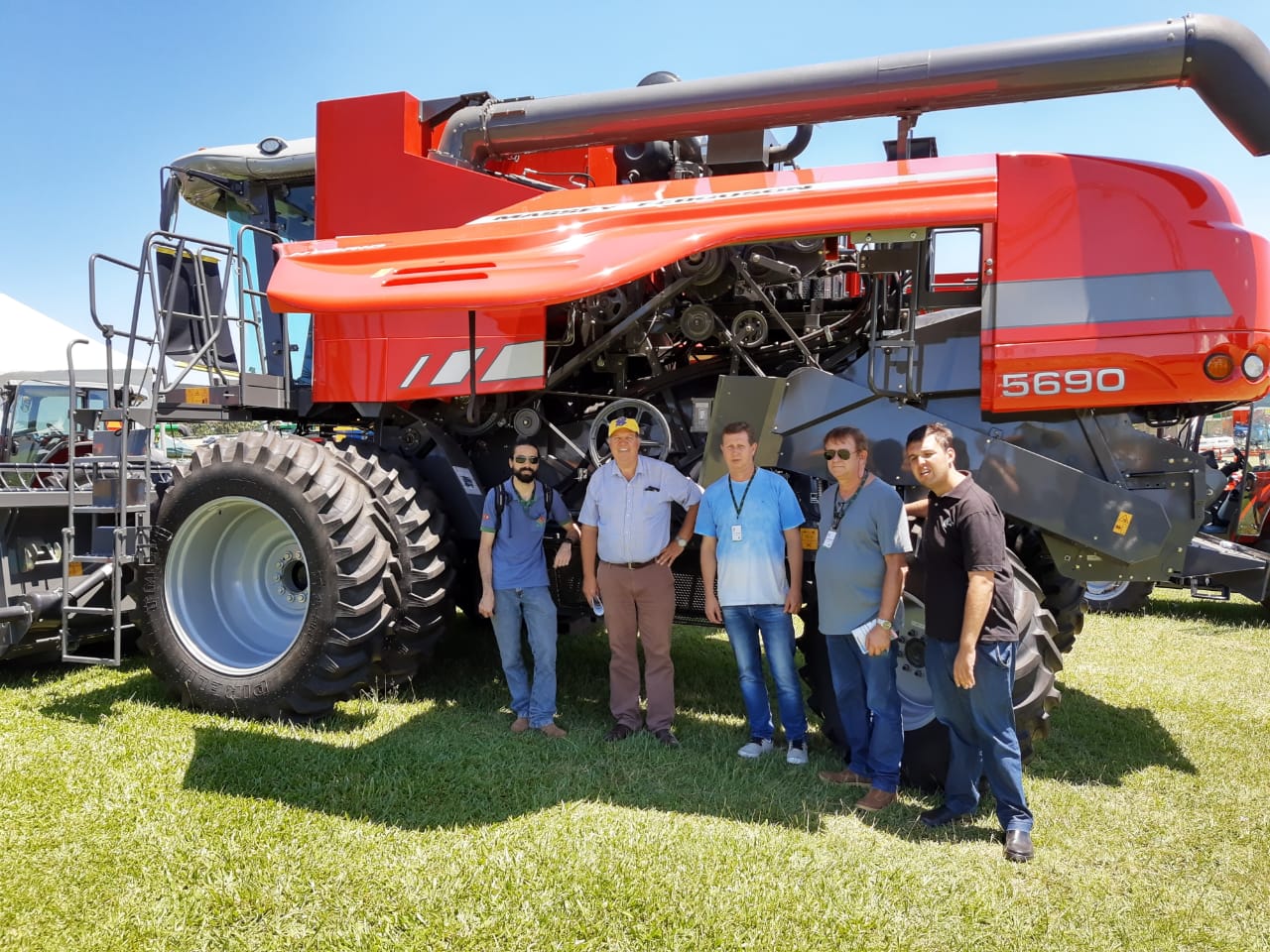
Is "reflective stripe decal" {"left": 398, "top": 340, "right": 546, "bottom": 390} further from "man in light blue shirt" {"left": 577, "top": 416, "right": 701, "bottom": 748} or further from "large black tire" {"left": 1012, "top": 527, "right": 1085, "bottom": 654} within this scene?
"large black tire" {"left": 1012, "top": 527, "right": 1085, "bottom": 654}

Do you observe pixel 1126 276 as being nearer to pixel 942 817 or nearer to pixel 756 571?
pixel 756 571

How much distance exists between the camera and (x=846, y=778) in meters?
4.00

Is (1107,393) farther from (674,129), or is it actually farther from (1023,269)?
(674,129)

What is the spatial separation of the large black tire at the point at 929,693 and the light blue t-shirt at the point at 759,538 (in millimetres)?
600

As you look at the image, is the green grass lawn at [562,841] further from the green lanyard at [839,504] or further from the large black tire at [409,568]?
the green lanyard at [839,504]

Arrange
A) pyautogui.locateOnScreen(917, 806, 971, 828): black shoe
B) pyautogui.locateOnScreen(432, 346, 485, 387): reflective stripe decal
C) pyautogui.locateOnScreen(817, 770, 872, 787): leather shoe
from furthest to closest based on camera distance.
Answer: pyautogui.locateOnScreen(432, 346, 485, 387): reflective stripe decal, pyautogui.locateOnScreen(817, 770, 872, 787): leather shoe, pyautogui.locateOnScreen(917, 806, 971, 828): black shoe

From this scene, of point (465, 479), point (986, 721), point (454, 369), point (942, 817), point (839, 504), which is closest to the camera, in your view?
point (986, 721)

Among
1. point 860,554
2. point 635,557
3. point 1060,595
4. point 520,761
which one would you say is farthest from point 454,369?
point 1060,595

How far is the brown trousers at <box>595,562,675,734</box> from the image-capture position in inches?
177

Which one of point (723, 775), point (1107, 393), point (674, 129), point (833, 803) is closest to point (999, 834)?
point (833, 803)

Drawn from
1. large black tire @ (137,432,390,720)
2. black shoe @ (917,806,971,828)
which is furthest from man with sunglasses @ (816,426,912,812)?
large black tire @ (137,432,390,720)

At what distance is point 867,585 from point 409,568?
2293 mm

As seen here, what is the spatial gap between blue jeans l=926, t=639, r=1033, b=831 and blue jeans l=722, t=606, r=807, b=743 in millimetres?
799

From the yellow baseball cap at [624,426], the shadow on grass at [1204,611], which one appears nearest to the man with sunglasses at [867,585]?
the yellow baseball cap at [624,426]
